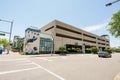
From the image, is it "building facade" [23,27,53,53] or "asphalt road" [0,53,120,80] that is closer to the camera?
"asphalt road" [0,53,120,80]

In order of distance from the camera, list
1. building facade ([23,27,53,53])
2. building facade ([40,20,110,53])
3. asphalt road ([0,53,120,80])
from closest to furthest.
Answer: asphalt road ([0,53,120,80]), building facade ([23,27,53,53]), building facade ([40,20,110,53])

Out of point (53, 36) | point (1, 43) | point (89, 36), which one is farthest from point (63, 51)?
point (1, 43)

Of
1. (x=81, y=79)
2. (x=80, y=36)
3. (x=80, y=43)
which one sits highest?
(x=80, y=36)

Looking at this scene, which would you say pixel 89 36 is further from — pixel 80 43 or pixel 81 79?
pixel 81 79

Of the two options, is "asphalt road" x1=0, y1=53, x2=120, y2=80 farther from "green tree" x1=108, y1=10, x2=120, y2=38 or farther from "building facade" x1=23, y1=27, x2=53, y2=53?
"building facade" x1=23, y1=27, x2=53, y2=53

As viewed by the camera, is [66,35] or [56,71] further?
[66,35]

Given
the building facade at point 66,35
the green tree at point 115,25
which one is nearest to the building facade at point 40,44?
the building facade at point 66,35

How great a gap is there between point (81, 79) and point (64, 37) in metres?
38.3

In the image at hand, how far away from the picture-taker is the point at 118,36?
87.0 ft

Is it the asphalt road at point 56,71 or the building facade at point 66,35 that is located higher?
the building facade at point 66,35

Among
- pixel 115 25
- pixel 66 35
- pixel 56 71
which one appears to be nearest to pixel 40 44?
pixel 66 35

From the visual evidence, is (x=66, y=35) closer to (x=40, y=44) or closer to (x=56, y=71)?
(x=40, y=44)

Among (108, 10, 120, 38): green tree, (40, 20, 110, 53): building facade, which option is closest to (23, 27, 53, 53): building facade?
(40, 20, 110, 53): building facade

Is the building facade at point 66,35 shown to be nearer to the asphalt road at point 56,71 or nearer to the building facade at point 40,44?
the building facade at point 40,44
